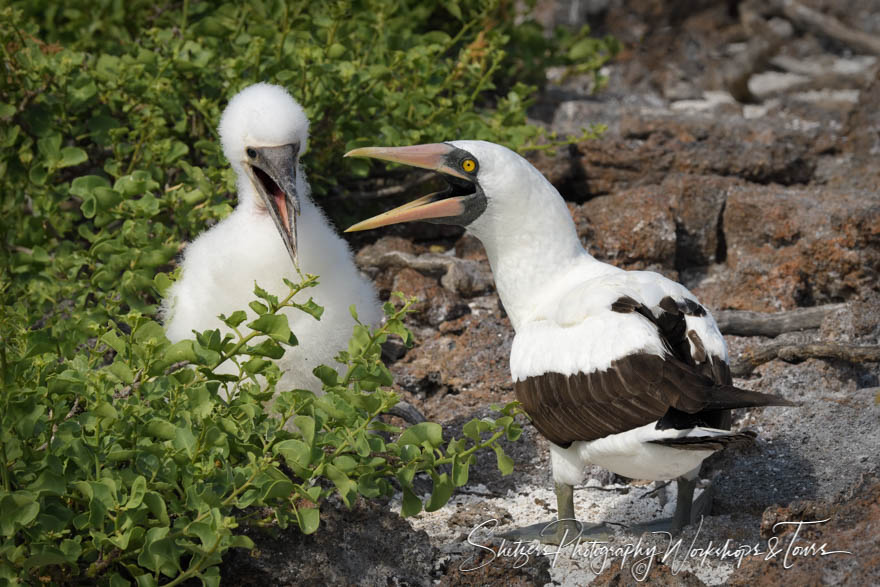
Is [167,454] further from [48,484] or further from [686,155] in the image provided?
Answer: [686,155]

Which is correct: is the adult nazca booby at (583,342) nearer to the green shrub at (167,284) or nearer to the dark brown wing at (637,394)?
the dark brown wing at (637,394)

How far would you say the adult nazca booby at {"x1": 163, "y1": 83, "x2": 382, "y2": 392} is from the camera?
3.93 meters

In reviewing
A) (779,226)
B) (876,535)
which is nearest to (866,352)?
(779,226)

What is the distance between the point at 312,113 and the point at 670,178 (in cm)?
201

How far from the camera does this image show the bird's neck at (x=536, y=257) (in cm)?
386

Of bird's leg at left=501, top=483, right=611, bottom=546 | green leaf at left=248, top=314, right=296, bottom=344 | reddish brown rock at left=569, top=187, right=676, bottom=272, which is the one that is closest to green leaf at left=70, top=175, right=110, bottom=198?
green leaf at left=248, top=314, right=296, bottom=344

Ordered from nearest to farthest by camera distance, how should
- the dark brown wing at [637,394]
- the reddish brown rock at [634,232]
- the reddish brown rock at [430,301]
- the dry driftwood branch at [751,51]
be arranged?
the dark brown wing at [637,394], the reddish brown rock at [430,301], the reddish brown rock at [634,232], the dry driftwood branch at [751,51]

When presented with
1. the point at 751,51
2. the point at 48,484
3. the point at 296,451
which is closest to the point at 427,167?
the point at 296,451

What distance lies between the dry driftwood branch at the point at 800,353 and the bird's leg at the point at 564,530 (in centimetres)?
119

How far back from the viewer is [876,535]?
9.73 feet

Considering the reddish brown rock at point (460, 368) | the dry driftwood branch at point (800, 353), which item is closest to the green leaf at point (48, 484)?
the reddish brown rock at point (460, 368)

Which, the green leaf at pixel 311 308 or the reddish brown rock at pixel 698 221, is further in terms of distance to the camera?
the reddish brown rock at pixel 698 221

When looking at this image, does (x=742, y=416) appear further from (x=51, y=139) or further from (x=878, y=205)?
(x=51, y=139)

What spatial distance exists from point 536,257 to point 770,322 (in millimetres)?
1629
